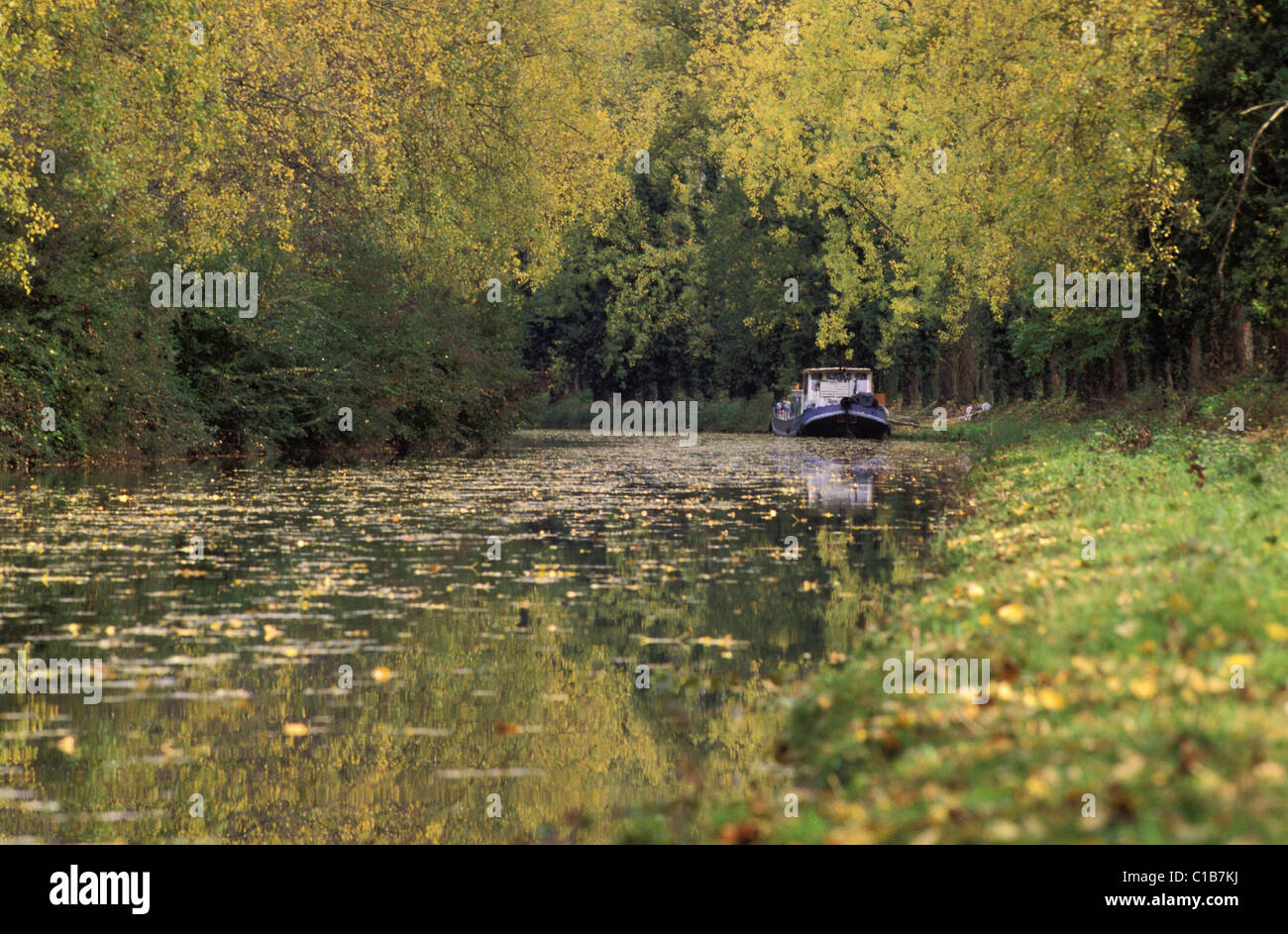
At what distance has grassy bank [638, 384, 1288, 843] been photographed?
5.91 m

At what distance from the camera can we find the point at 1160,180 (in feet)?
79.9

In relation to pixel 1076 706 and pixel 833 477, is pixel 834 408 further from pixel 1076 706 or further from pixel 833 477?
pixel 1076 706

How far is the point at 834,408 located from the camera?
2453 inches

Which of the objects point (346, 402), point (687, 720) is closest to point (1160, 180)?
point (687, 720)

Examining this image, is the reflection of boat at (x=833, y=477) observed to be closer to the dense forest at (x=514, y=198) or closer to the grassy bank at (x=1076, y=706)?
the dense forest at (x=514, y=198)

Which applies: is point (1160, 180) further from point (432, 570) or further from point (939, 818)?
point (939, 818)

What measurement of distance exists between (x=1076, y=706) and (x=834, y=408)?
181ft

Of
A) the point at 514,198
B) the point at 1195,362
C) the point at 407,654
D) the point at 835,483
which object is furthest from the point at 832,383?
the point at 407,654

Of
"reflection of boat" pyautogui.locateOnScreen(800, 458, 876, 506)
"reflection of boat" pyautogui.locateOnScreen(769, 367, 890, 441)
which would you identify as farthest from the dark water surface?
"reflection of boat" pyautogui.locateOnScreen(769, 367, 890, 441)

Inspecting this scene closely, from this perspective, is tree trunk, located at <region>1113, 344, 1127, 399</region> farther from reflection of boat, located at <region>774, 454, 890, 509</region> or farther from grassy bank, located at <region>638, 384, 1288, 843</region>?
grassy bank, located at <region>638, 384, 1288, 843</region>

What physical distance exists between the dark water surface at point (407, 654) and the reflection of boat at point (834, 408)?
36.0m

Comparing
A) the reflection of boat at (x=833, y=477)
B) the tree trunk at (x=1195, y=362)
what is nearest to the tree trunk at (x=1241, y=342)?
the tree trunk at (x=1195, y=362)

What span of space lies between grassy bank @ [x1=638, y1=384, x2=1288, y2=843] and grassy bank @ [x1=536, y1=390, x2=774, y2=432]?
61147mm

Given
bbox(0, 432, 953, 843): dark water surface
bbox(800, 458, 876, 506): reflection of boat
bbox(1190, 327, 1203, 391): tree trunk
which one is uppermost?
bbox(1190, 327, 1203, 391): tree trunk
